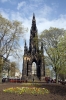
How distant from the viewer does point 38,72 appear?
183 ft

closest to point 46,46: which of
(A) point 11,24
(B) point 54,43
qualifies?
(B) point 54,43

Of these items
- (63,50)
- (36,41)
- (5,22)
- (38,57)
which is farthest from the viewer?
(38,57)

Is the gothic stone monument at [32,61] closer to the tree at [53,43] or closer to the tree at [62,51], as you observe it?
the tree at [53,43]

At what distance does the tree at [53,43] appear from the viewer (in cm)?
4566

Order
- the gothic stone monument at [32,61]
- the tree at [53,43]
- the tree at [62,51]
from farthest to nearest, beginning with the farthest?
the gothic stone monument at [32,61]
the tree at [53,43]
the tree at [62,51]

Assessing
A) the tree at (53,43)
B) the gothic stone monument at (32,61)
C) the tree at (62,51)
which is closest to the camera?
the tree at (62,51)

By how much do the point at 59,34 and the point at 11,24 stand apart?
1503 cm

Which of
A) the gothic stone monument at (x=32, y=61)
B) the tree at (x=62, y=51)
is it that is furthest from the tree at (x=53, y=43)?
the gothic stone monument at (x=32, y=61)

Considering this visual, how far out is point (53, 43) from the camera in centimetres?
4728

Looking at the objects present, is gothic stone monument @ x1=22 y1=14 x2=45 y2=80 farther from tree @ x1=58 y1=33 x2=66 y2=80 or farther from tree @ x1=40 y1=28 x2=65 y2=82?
tree @ x1=58 y1=33 x2=66 y2=80

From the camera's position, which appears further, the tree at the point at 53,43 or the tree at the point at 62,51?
the tree at the point at 53,43

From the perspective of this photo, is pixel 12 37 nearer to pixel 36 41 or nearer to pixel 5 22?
pixel 5 22

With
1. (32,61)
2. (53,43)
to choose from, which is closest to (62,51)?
(53,43)

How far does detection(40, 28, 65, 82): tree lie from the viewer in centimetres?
4566
